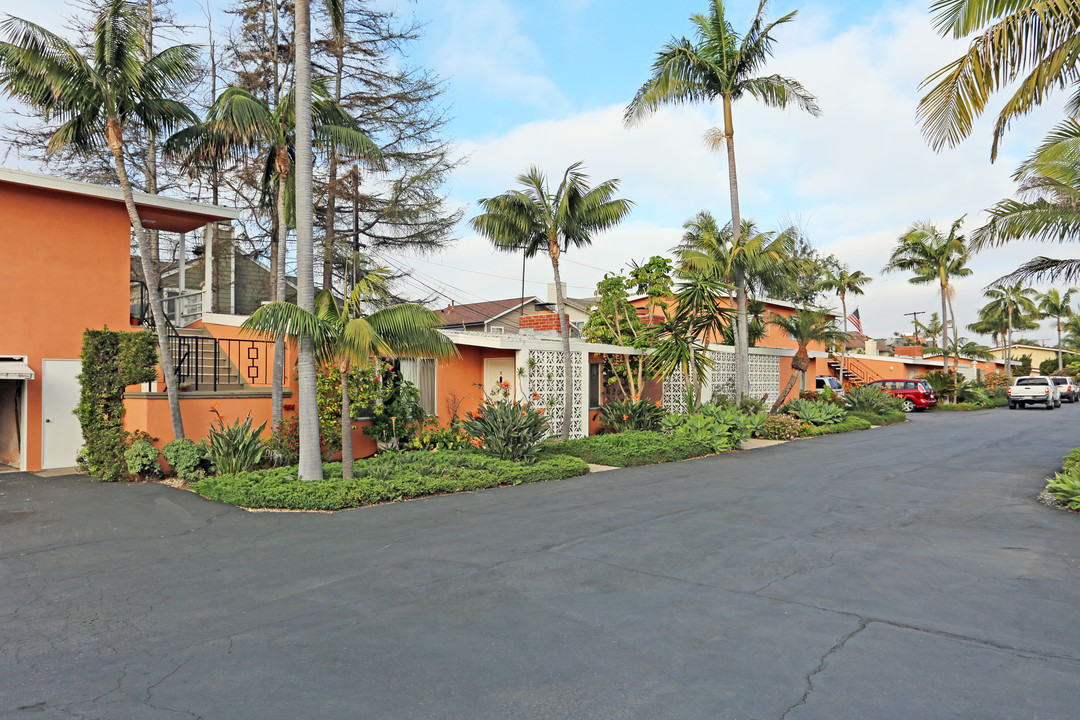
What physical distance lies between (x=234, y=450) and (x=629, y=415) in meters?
9.32

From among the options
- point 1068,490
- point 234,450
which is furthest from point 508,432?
point 1068,490

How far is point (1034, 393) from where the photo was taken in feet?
109

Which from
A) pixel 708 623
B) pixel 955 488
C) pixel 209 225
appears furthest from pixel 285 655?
pixel 209 225

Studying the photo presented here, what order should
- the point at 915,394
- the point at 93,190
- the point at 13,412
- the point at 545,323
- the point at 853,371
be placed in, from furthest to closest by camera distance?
the point at 853,371 < the point at 915,394 < the point at 545,323 < the point at 13,412 < the point at 93,190

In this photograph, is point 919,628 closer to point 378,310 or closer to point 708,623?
point 708,623

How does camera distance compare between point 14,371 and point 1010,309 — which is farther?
point 1010,309

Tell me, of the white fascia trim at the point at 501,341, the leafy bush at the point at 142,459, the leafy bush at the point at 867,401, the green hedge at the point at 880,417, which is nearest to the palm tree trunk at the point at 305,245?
the leafy bush at the point at 142,459

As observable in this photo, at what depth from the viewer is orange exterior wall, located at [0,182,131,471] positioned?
39.8 ft

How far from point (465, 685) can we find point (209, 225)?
1499 centimetres

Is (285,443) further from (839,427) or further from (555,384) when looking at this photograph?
(839,427)

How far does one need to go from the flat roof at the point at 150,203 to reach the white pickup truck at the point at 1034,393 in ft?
122

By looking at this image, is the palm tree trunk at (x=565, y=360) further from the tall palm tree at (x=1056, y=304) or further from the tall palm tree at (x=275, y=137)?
the tall palm tree at (x=1056, y=304)

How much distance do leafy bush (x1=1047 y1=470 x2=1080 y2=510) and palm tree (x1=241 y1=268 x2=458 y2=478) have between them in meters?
8.71

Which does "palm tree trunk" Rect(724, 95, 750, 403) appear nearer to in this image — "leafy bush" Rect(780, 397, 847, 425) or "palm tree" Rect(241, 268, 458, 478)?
"leafy bush" Rect(780, 397, 847, 425)
